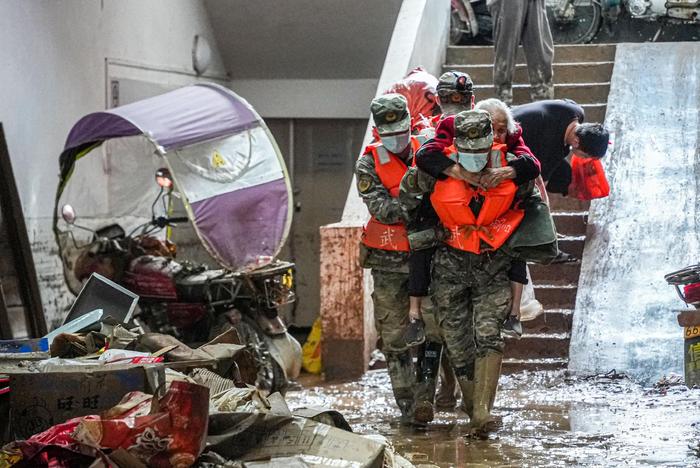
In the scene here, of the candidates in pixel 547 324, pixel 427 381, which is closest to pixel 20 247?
pixel 427 381

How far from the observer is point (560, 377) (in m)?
8.64

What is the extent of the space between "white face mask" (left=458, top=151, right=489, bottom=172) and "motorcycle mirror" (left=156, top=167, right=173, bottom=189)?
10.9ft

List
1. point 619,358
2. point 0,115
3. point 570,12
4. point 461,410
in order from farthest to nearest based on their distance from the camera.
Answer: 1. point 570,12
2. point 0,115
3. point 619,358
4. point 461,410

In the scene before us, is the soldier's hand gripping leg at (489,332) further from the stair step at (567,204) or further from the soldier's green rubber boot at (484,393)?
the stair step at (567,204)

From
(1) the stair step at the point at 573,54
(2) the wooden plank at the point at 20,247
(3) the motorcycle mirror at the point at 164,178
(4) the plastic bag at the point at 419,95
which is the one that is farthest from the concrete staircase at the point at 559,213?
(2) the wooden plank at the point at 20,247

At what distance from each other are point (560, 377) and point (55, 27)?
5.75 metres

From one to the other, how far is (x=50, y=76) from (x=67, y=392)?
6.02 metres

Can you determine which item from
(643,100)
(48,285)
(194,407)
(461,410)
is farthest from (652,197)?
(194,407)

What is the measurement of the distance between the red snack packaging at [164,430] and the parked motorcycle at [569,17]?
39.2 ft

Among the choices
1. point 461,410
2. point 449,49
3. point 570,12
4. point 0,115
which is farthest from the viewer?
point 570,12

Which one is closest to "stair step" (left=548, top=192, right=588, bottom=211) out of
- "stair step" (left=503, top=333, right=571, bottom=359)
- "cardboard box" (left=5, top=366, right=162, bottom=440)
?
"stair step" (left=503, top=333, right=571, bottom=359)

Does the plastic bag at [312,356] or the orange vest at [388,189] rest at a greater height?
the orange vest at [388,189]

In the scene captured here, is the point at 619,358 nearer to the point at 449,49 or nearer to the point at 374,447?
the point at 374,447

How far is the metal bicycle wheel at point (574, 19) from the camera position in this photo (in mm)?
16688
